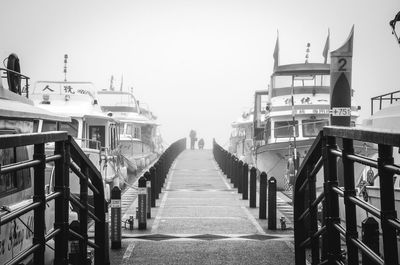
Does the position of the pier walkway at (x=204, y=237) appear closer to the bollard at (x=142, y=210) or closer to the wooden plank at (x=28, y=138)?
the bollard at (x=142, y=210)

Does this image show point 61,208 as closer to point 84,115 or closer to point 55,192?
point 55,192

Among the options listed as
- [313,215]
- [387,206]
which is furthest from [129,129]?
[387,206]

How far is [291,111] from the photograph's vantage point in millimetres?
19656

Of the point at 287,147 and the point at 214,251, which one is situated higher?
the point at 287,147

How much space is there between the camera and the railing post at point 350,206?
3.85 metres

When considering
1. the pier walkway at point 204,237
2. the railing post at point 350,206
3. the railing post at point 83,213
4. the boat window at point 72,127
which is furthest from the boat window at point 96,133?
the railing post at point 350,206

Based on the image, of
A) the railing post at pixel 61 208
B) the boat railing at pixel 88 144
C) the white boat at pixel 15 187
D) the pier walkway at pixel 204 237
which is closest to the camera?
the railing post at pixel 61 208

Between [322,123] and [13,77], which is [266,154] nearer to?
[322,123]

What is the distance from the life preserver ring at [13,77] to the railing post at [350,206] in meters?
5.82

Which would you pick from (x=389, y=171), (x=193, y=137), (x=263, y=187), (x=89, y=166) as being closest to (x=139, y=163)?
(x=263, y=187)

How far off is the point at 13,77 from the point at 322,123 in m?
14.3

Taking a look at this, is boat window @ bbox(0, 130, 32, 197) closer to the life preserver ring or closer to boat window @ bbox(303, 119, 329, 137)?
the life preserver ring

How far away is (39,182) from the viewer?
3754 millimetres

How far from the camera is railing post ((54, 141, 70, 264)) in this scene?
4215mm
